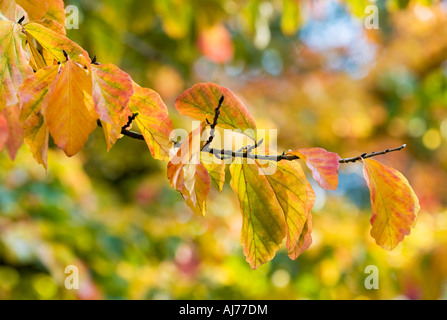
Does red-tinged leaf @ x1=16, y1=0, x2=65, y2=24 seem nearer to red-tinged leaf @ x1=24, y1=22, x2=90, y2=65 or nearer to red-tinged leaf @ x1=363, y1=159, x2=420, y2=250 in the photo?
red-tinged leaf @ x1=24, y1=22, x2=90, y2=65

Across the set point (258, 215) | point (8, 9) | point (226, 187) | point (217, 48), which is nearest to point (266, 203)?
point (258, 215)

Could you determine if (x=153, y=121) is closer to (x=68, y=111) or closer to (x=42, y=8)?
(x=68, y=111)

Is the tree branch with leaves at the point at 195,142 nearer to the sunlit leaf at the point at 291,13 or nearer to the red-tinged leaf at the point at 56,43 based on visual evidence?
the red-tinged leaf at the point at 56,43

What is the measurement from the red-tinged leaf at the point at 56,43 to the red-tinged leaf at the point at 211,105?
12cm

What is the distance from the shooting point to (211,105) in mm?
537

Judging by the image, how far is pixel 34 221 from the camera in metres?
1.99

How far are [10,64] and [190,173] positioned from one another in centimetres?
23

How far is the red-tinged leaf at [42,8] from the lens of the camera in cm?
66

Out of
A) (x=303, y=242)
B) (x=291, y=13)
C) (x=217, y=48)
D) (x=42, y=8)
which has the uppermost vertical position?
(x=217, y=48)

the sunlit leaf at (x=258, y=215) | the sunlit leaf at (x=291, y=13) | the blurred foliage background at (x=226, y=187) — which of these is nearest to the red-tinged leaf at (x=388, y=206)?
the sunlit leaf at (x=258, y=215)

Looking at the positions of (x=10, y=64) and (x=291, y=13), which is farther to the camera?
(x=291, y=13)

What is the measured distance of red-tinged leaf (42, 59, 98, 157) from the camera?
1.62 feet

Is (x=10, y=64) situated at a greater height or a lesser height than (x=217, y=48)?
lesser

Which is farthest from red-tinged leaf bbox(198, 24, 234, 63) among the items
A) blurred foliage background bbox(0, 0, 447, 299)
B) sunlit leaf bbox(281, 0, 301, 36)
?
sunlit leaf bbox(281, 0, 301, 36)
